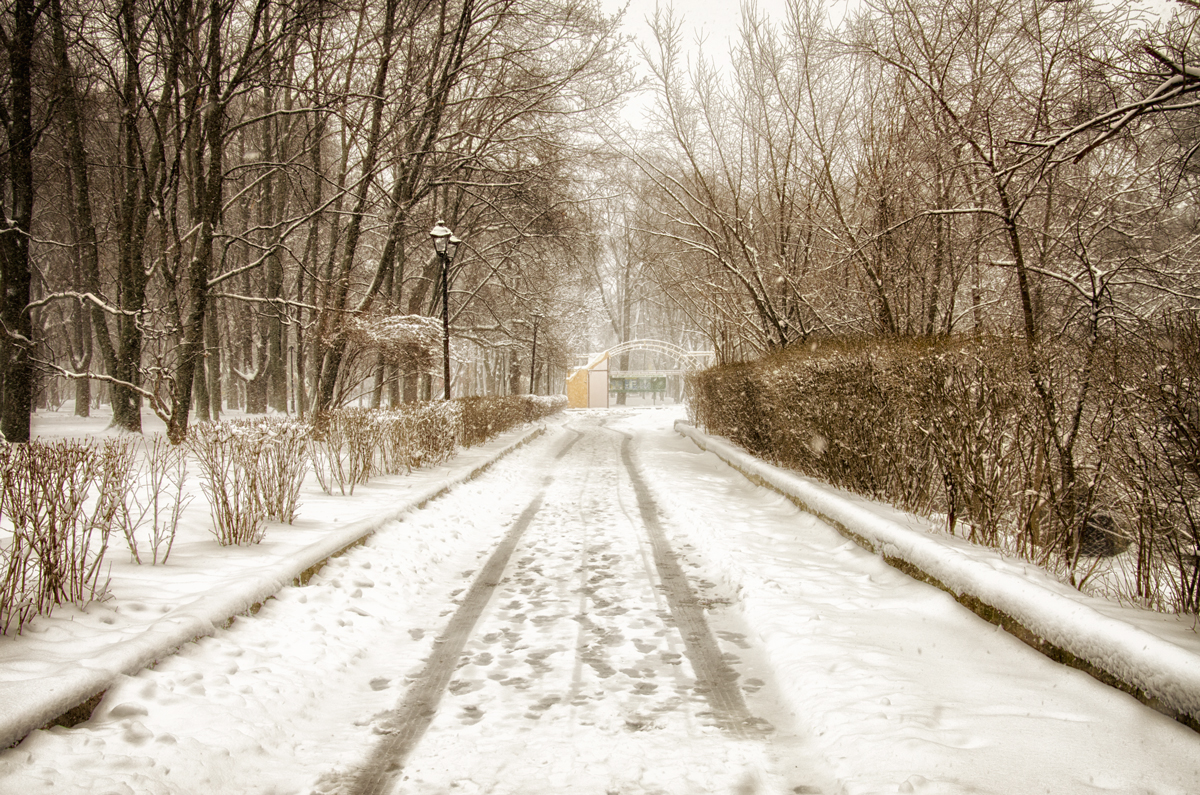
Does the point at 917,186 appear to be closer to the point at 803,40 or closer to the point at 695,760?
the point at 803,40

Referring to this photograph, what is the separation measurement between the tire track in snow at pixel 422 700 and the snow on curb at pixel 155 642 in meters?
1.17

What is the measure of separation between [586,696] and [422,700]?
876mm

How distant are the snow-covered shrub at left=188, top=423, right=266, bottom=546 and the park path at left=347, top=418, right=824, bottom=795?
201 centimetres

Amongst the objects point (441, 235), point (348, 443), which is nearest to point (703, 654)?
point (348, 443)

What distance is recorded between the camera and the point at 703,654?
13.0 feet

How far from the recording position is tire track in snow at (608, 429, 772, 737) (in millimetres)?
3172

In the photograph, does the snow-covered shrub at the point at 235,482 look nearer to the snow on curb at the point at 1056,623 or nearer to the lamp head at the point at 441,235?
the snow on curb at the point at 1056,623

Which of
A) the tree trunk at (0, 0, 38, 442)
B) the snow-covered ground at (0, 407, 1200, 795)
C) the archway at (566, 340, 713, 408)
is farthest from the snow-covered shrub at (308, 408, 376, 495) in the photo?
the archway at (566, 340, 713, 408)

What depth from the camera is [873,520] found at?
5.79 m

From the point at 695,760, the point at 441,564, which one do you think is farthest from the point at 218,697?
the point at 441,564

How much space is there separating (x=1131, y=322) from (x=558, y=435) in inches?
704

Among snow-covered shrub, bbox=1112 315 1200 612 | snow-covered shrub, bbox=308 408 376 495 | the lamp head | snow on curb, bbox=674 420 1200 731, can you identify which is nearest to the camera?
snow on curb, bbox=674 420 1200 731

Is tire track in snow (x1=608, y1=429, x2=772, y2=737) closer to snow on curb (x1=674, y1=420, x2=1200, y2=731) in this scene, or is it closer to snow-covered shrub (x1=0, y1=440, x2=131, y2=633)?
snow on curb (x1=674, y1=420, x2=1200, y2=731)

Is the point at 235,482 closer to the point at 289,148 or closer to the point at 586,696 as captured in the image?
the point at 586,696
